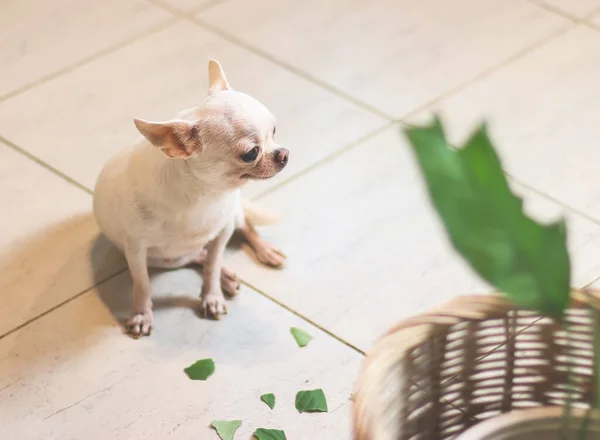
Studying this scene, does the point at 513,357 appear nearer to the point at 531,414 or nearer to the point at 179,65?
the point at 531,414

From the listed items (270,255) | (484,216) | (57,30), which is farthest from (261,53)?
(484,216)

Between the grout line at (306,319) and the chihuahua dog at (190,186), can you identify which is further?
the grout line at (306,319)

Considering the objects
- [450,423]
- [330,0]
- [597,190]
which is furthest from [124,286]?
[330,0]

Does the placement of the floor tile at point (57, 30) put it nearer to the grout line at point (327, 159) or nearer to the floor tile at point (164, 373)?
the grout line at point (327, 159)

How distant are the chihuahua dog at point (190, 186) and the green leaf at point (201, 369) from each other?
0.38ft

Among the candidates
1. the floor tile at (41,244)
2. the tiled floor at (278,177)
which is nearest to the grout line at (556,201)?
the tiled floor at (278,177)

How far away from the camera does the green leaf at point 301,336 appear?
5.52ft

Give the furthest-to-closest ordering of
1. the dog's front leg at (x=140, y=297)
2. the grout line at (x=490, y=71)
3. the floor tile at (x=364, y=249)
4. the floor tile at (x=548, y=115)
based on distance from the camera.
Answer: the grout line at (x=490, y=71)
the floor tile at (x=548, y=115)
the floor tile at (x=364, y=249)
the dog's front leg at (x=140, y=297)

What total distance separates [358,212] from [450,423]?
0.74 meters

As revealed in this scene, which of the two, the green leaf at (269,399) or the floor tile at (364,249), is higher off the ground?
the floor tile at (364,249)

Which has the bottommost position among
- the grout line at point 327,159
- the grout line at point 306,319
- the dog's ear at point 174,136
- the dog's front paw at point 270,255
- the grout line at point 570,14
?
the grout line at point 306,319

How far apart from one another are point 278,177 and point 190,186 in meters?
0.52

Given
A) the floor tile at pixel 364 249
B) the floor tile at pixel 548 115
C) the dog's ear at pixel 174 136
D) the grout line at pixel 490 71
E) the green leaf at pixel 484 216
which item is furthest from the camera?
the grout line at pixel 490 71

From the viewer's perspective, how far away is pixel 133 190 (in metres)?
1.58
